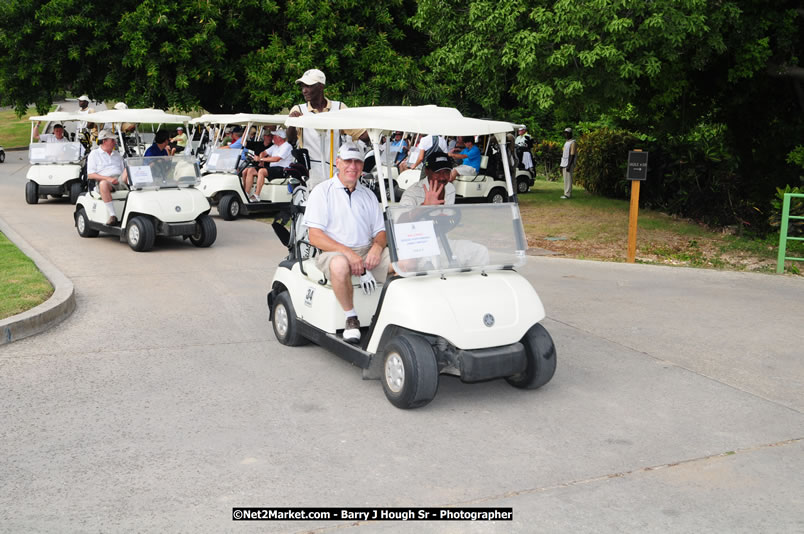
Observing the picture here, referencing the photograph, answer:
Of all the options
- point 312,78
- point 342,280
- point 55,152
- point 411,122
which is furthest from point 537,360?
point 55,152

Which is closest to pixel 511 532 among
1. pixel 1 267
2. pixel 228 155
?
pixel 1 267

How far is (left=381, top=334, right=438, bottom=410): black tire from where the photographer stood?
16.3 ft

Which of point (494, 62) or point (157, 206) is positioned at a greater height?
point (494, 62)

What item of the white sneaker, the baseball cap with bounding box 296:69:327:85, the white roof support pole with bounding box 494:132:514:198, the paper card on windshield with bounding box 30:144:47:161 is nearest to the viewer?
the white sneaker

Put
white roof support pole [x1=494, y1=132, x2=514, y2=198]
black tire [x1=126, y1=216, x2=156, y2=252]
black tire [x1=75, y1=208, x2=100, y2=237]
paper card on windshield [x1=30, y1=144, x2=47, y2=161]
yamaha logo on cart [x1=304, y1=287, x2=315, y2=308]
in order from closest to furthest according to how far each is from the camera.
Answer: white roof support pole [x1=494, y1=132, x2=514, y2=198] < yamaha logo on cart [x1=304, y1=287, x2=315, y2=308] < black tire [x1=126, y1=216, x2=156, y2=252] < black tire [x1=75, y1=208, x2=100, y2=237] < paper card on windshield [x1=30, y1=144, x2=47, y2=161]

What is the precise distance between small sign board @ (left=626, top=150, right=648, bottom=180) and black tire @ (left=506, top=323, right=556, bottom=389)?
594 cm

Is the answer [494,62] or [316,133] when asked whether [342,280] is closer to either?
[316,133]

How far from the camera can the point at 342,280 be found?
5.70m

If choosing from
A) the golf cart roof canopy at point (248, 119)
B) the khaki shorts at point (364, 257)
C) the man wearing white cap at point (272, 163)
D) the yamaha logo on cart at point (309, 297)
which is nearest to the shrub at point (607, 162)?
the man wearing white cap at point (272, 163)

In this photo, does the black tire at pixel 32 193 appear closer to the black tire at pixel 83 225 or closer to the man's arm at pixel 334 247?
the black tire at pixel 83 225

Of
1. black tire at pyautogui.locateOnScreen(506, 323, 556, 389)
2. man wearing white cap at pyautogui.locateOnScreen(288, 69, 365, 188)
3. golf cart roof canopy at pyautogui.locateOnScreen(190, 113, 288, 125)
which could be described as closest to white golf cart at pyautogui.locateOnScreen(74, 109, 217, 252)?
golf cart roof canopy at pyautogui.locateOnScreen(190, 113, 288, 125)

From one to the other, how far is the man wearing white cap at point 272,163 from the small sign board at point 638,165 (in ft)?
22.5

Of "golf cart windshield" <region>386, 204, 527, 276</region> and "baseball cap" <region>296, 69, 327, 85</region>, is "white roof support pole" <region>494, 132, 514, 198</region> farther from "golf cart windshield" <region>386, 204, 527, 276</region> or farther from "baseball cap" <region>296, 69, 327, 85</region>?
"baseball cap" <region>296, 69, 327, 85</region>

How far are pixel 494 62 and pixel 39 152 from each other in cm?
1017
